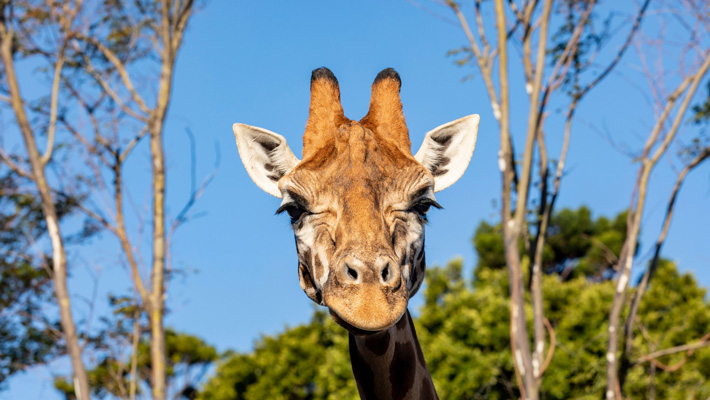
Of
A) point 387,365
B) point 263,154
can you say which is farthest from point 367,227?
point 263,154

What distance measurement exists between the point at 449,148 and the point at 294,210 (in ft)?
2.93

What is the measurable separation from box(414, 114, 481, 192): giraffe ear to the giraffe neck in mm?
722

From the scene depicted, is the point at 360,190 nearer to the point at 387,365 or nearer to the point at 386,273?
the point at 386,273

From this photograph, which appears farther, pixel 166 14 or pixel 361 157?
pixel 166 14

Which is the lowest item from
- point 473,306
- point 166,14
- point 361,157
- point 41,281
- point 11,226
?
point 361,157

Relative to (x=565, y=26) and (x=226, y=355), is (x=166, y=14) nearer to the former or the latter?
(x=565, y=26)

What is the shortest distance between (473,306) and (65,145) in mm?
11353

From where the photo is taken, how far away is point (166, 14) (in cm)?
1366

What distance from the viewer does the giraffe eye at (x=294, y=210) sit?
2916 millimetres

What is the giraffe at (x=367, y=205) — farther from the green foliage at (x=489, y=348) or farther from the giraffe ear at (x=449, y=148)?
the green foliage at (x=489, y=348)

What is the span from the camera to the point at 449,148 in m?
3.44

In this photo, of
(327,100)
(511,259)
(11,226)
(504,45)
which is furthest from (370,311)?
(11,226)

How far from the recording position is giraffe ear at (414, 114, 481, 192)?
3375mm

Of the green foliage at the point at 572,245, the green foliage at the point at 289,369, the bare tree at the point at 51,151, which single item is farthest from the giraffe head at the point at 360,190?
the green foliage at the point at 572,245
